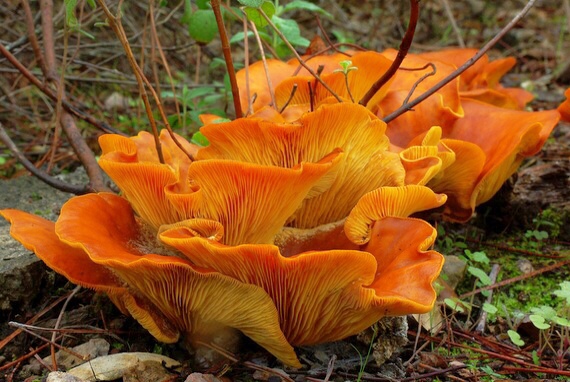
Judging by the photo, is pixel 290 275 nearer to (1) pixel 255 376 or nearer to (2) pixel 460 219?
(1) pixel 255 376

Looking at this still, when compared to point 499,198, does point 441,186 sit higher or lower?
higher

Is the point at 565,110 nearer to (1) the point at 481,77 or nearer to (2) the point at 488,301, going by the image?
(1) the point at 481,77

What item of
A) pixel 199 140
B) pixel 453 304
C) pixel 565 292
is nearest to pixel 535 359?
pixel 565 292

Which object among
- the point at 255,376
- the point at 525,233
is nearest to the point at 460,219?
the point at 525,233

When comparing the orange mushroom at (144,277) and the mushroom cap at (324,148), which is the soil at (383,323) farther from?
the mushroom cap at (324,148)

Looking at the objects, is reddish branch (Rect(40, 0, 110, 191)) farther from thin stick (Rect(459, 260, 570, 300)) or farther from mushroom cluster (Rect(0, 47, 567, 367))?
thin stick (Rect(459, 260, 570, 300))

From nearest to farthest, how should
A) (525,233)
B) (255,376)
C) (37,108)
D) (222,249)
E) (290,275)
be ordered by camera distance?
(222,249) → (290,275) → (255,376) → (525,233) → (37,108)
